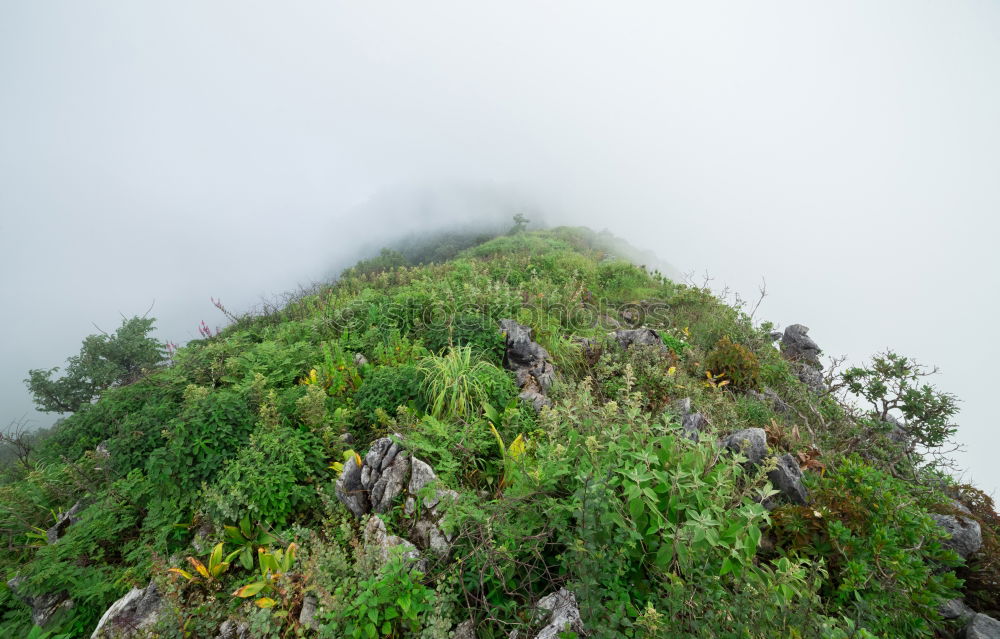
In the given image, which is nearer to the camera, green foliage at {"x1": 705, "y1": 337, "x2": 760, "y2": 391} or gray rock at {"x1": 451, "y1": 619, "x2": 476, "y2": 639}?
→ gray rock at {"x1": 451, "y1": 619, "x2": 476, "y2": 639}

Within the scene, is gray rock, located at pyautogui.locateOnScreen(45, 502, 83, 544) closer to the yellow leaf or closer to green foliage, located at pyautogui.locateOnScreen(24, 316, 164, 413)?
the yellow leaf

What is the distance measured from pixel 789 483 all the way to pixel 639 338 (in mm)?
4056

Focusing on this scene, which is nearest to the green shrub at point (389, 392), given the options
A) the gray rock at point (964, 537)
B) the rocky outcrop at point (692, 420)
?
the rocky outcrop at point (692, 420)

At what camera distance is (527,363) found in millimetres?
6328

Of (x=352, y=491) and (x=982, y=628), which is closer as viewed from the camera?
(x=982, y=628)

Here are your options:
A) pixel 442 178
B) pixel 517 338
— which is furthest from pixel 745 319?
pixel 442 178

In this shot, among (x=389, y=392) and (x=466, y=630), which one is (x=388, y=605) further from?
(x=389, y=392)

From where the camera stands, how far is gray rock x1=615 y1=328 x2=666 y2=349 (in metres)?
7.58

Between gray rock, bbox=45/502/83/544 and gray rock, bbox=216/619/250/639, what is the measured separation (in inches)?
125

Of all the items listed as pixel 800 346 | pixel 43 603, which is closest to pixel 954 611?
pixel 800 346

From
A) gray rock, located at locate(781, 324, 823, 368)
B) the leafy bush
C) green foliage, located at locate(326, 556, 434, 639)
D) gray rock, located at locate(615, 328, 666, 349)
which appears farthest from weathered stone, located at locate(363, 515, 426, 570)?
gray rock, located at locate(781, 324, 823, 368)

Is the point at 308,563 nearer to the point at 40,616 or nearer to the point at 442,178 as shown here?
the point at 40,616

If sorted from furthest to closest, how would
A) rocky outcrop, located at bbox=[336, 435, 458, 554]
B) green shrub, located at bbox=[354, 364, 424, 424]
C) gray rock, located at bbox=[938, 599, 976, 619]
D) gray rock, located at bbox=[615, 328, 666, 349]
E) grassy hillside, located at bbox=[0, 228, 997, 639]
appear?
gray rock, located at bbox=[615, 328, 666, 349], green shrub, located at bbox=[354, 364, 424, 424], rocky outcrop, located at bbox=[336, 435, 458, 554], gray rock, located at bbox=[938, 599, 976, 619], grassy hillside, located at bbox=[0, 228, 997, 639]

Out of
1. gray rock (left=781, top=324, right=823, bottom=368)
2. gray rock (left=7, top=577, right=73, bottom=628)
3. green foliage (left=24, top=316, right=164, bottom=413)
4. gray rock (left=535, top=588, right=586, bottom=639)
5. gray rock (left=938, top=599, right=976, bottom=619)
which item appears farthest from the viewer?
green foliage (left=24, top=316, right=164, bottom=413)
